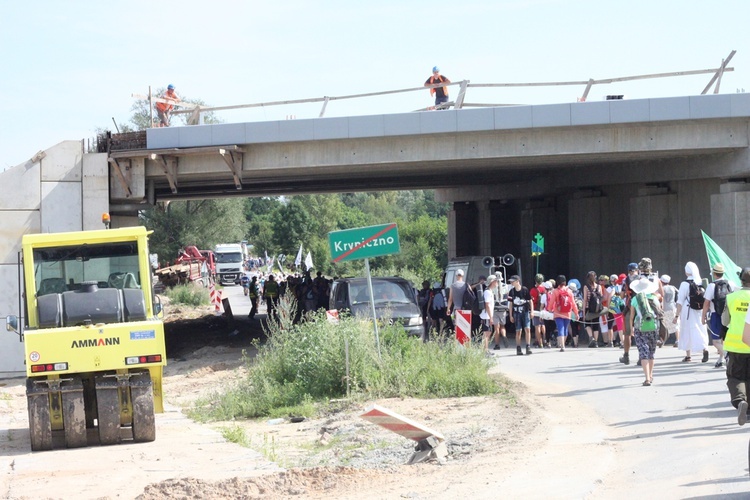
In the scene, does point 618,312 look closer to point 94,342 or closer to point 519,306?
point 519,306

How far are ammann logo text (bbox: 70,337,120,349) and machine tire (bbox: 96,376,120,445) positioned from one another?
50cm

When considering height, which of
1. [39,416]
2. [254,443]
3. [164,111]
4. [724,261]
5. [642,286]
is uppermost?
[164,111]

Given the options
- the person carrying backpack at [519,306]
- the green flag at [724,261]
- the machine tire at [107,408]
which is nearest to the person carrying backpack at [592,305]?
the person carrying backpack at [519,306]

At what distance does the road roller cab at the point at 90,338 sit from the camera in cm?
1246

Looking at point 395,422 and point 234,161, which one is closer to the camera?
point 395,422

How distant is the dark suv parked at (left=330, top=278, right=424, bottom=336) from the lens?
21547 millimetres

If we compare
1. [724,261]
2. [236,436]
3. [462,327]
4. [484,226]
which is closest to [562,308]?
[462,327]

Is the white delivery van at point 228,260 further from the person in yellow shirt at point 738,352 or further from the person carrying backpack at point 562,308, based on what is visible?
the person in yellow shirt at point 738,352

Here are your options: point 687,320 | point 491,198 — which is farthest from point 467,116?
point 491,198

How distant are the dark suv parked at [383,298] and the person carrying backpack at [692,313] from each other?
19.9 ft

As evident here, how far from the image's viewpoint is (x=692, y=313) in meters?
17.2

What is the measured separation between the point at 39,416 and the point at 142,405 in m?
1.29

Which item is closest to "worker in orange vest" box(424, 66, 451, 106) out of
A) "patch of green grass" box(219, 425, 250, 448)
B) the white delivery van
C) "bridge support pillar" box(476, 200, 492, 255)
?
"patch of green grass" box(219, 425, 250, 448)

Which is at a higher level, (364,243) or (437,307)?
(364,243)
